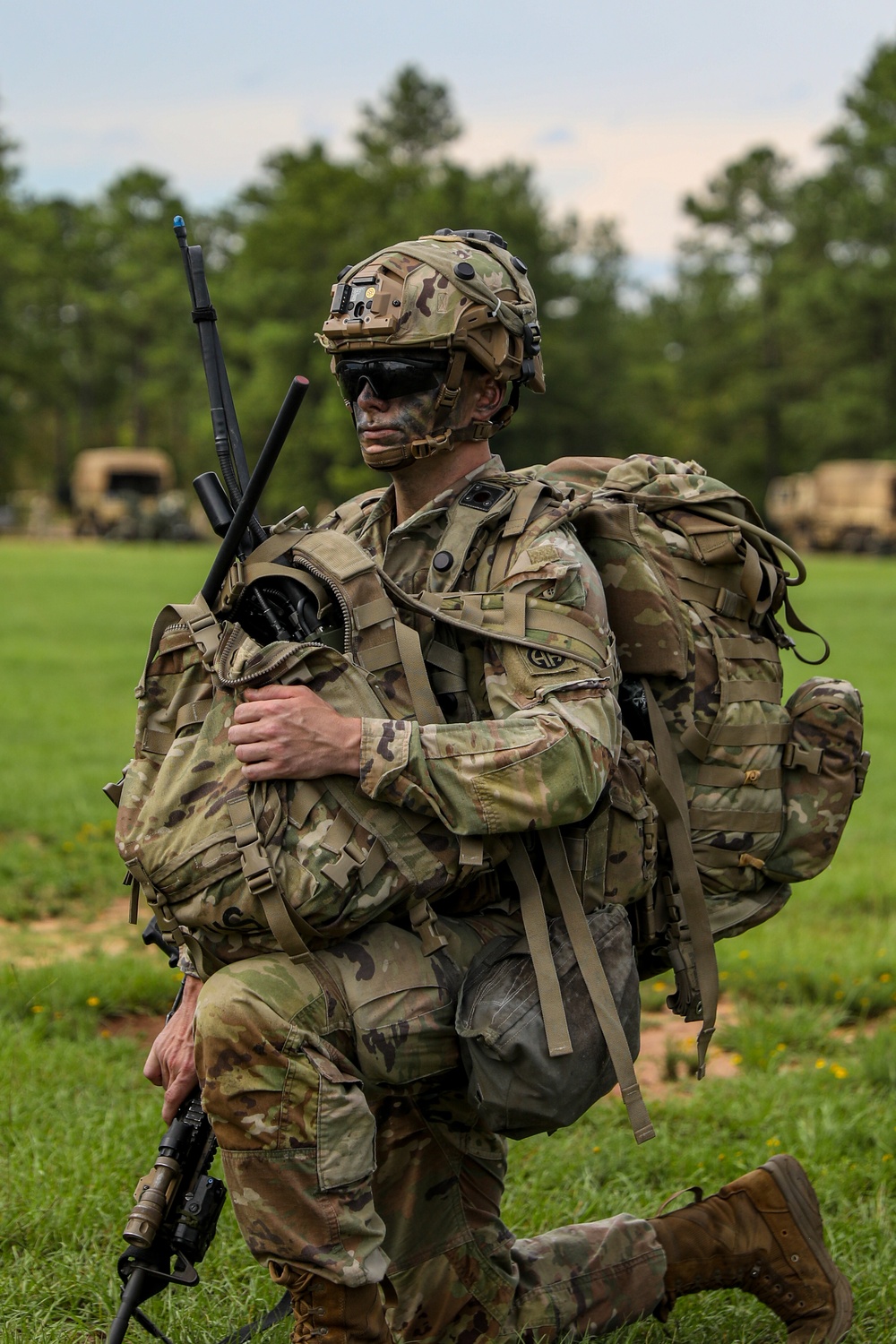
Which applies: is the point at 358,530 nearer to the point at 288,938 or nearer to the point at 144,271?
the point at 288,938

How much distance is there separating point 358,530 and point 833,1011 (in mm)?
3370

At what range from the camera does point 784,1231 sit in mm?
3877

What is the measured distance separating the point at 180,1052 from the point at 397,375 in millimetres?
1515

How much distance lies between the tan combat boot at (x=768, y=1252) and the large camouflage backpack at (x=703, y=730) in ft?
1.72

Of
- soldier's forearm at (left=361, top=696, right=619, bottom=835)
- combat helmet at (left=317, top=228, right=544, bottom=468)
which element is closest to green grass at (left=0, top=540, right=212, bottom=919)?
combat helmet at (left=317, top=228, right=544, bottom=468)

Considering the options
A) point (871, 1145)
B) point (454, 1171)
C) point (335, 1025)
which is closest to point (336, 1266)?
point (335, 1025)

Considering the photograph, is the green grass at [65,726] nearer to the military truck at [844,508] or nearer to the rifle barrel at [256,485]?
the rifle barrel at [256,485]

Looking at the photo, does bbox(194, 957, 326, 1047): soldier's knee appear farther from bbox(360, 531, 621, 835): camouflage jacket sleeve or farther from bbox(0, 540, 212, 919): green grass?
bbox(0, 540, 212, 919): green grass

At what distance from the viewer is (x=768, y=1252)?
3.86 meters

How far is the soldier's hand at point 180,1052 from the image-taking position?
3400 millimetres

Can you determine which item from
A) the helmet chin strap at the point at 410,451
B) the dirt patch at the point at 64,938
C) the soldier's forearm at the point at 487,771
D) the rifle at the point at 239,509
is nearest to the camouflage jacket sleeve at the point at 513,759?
the soldier's forearm at the point at 487,771

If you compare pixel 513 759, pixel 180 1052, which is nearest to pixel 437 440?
pixel 513 759

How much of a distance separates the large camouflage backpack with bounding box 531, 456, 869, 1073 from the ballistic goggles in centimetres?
41

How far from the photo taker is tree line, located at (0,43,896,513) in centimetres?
5572
